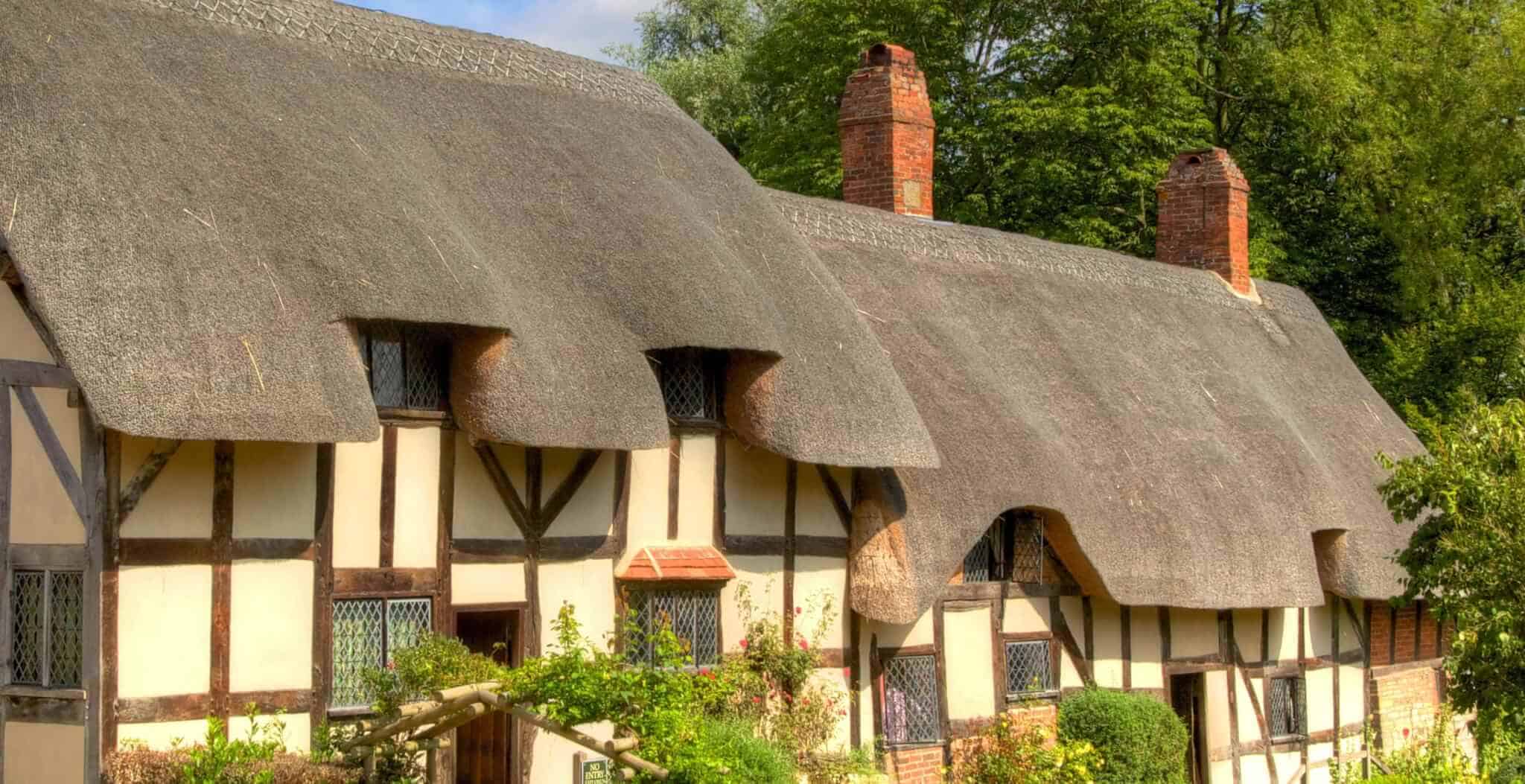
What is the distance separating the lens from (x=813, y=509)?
14383 mm

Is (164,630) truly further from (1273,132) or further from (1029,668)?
(1273,132)

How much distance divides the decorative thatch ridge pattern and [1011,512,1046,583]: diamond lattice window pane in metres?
4.54

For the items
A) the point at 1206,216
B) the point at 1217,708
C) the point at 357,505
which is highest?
the point at 1206,216

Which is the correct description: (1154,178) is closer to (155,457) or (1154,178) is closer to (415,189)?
(415,189)

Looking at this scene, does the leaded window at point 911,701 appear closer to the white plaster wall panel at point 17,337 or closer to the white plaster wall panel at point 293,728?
the white plaster wall panel at point 293,728

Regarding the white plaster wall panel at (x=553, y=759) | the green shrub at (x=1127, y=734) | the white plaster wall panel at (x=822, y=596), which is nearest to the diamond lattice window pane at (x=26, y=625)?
the white plaster wall panel at (x=553, y=759)

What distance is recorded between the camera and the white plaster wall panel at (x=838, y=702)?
14.1m

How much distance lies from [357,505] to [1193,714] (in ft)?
32.4

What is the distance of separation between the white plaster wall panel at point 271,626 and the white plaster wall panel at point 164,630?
0.18m

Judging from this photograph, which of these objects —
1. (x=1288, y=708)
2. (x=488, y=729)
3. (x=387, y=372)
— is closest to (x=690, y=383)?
(x=387, y=372)

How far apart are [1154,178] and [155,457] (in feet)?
65.0

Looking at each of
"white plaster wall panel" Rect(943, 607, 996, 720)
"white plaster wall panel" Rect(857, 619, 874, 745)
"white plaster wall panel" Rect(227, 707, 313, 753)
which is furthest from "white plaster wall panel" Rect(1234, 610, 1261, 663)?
"white plaster wall panel" Rect(227, 707, 313, 753)

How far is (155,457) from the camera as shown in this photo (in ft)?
34.6

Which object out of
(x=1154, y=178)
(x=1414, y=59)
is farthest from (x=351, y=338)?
(x=1414, y=59)
